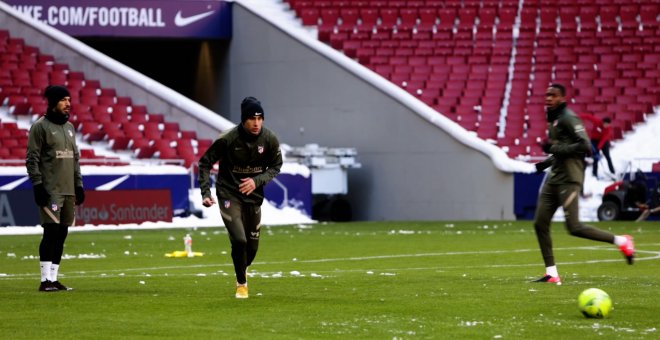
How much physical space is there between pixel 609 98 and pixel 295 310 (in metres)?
28.2

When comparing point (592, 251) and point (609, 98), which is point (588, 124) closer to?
point (609, 98)

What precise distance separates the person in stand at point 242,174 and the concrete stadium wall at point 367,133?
2093 centimetres

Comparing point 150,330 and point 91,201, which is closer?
point 150,330

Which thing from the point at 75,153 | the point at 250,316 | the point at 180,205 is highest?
the point at 75,153

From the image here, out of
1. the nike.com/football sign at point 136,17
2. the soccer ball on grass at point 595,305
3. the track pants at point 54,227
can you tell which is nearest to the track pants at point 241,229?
the track pants at point 54,227

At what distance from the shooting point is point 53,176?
15.1 metres

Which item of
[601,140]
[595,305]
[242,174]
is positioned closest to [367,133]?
[601,140]

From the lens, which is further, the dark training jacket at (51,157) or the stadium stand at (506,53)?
the stadium stand at (506,53)

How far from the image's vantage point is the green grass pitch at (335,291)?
429 inches

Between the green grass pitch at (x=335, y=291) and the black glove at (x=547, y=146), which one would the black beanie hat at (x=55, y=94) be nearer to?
the green grass pitch at (x=335, y=291)

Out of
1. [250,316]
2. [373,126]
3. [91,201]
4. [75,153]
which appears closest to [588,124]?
[373,126]

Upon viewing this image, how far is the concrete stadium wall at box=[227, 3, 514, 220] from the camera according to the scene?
116 ft

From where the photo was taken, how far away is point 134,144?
35.1 metres

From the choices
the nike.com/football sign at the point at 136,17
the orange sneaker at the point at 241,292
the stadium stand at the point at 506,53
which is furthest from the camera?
the nike.com/football sign at the point at 136,17
